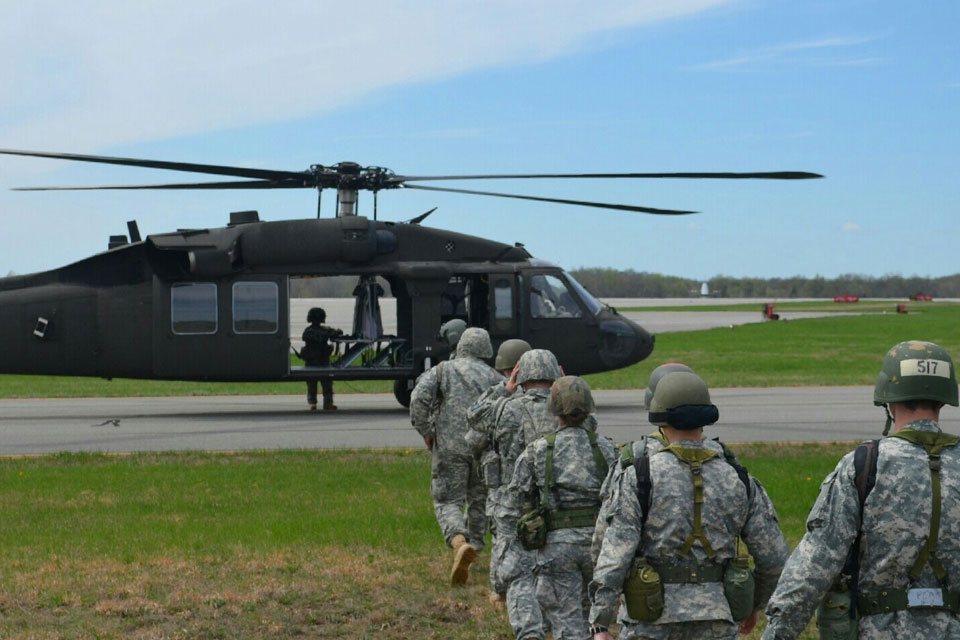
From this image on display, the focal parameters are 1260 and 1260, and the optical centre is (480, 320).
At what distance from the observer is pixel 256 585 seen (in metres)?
8.30

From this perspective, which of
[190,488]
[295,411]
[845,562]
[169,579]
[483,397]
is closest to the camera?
[845,562]

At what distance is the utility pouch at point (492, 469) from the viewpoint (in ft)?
24.8

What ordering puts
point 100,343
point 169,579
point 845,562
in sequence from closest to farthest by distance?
point 845,562
point 169,579
point 100,343

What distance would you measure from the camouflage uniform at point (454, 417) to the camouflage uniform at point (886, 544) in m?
4.91

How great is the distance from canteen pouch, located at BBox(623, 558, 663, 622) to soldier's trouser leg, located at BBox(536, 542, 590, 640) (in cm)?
141

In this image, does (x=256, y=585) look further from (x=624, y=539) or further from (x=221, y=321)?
(x=221, y=321)

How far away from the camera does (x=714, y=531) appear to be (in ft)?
15.8

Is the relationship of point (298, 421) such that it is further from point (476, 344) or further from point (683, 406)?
point (683, 406)

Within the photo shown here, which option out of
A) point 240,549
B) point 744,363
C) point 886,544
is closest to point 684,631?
point 886,544

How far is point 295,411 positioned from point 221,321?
2.72 m

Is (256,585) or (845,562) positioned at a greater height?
(845,562)

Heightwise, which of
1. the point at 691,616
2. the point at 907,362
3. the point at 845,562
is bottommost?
the point at 691,616

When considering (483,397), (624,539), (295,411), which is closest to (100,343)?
(295,411)

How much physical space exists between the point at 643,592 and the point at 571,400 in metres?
1.63
